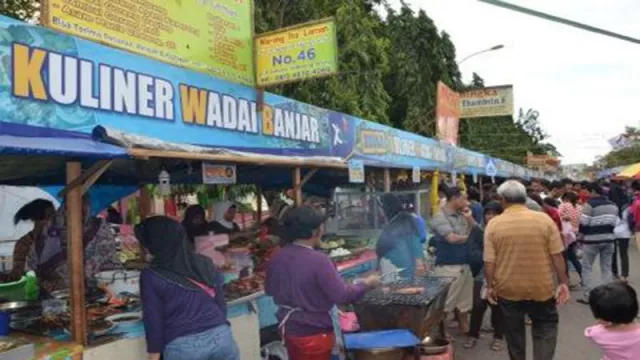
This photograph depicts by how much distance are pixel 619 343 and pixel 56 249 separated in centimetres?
500

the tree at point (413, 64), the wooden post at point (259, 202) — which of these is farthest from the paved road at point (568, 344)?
the tree at point (413, 64)

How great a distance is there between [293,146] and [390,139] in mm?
3728

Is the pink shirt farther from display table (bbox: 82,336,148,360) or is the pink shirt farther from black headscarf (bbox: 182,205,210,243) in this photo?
black headscarf (bbox: 182,205,210,243)

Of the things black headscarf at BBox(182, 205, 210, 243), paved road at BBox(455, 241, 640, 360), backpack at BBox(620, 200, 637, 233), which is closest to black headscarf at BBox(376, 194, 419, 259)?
paved road at BBox(455, 241, 640, 360)

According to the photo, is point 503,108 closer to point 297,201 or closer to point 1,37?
point 297,201

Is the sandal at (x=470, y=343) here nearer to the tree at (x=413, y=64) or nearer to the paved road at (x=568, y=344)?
the paved road at (x=568, y=344)

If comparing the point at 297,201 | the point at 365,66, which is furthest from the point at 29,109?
the point at 365,66

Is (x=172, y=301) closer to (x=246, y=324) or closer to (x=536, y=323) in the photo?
(x=246, y=324)

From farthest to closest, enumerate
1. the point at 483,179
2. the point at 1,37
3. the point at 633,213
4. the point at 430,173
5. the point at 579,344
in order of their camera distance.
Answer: the point at 483,179 → the point at 430,173 → the point at 633,213 → the point at 579,344 → the point at 1,37

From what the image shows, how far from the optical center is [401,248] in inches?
245

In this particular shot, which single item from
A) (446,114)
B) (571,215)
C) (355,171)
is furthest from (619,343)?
(446,114)

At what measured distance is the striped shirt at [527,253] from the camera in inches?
181

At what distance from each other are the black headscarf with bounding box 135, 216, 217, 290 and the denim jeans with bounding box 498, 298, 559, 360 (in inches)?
109

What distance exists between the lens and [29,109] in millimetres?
4273
